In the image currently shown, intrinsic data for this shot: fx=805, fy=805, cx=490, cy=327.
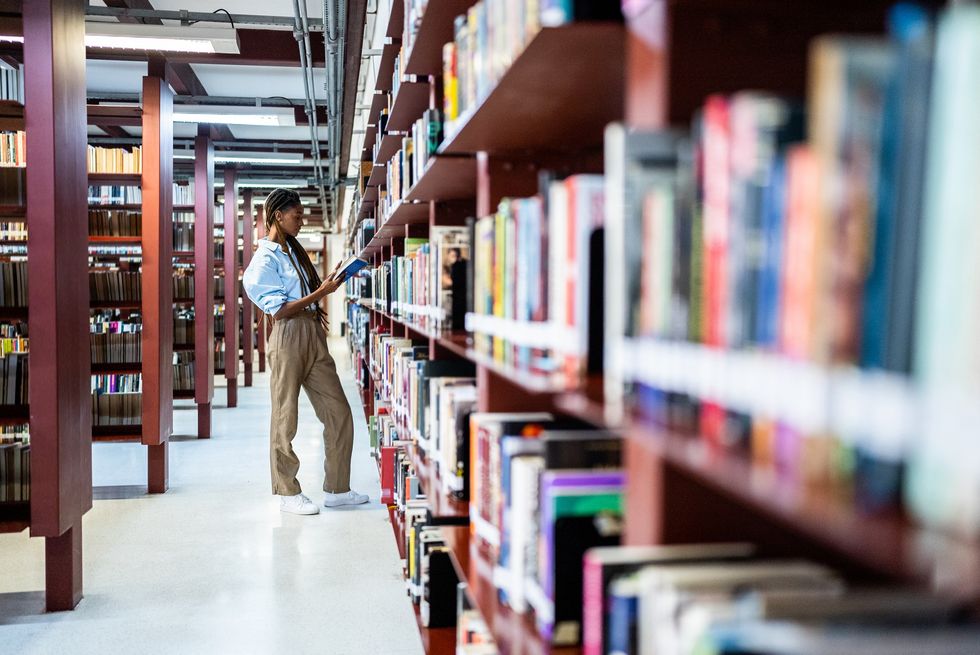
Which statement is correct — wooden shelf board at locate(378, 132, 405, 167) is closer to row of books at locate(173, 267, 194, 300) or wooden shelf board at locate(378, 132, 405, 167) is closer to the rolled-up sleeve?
the rolled-up sleeve

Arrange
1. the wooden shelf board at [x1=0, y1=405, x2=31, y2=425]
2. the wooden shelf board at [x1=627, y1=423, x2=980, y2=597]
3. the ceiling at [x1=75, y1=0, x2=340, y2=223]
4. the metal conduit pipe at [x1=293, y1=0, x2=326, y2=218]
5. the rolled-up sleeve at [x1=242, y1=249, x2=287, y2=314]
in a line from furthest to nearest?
1. the ceiling at [x1=75, y1=0, x2=340, y2=223]
2. the metal conduit pipe at [x1=293, y1=0, x2=326, y2=218]
3. the rolled-up sleeve at [x1=242, y1=249, x2=287, y2=314]
4. the wooden shelf board at [x1=0, y1=405, x2=31, y2=425]
5. the wooden shelf board at [x1=627, y1=423, x2=980, y2=597]

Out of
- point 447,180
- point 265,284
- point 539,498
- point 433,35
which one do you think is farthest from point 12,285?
point 539,498

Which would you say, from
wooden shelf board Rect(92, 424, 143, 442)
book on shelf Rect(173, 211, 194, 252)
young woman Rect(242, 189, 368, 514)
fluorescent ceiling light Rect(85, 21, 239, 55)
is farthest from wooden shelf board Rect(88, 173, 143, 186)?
book on shelf Rect(173, 211, 194, 252)

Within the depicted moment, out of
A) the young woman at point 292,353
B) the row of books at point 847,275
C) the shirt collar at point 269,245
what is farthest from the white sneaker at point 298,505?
the row of books at point 847,275

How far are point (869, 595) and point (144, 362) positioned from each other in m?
4.84

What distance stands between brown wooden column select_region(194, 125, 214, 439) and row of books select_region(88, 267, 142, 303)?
1100 mm

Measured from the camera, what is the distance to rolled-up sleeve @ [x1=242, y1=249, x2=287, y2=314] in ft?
14.4

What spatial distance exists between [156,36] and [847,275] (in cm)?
512

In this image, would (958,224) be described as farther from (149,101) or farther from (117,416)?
(117,416)

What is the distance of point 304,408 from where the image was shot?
29.3 feet

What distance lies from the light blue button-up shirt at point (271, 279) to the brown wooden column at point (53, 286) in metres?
1.20

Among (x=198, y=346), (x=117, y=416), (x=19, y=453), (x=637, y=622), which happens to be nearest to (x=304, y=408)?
(x=198, y=346)

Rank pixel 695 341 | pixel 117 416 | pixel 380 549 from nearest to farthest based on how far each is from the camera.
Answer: pixel 695 341
pixel 380 549
pixel 117 416

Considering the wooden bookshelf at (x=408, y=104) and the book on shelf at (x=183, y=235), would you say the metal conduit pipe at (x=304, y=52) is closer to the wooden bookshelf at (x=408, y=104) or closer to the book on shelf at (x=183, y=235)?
the book on shelf at (x=183, y=235)
